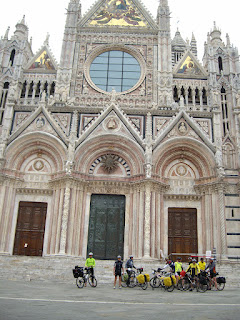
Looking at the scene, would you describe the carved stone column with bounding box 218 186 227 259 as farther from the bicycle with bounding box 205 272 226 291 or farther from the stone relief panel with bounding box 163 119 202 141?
the bicycle with bounding box 205 272 226 291

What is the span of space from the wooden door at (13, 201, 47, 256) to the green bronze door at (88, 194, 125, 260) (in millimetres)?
2726

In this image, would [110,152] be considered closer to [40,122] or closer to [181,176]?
[181,176]

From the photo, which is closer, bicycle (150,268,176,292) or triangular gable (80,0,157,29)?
bicycle (150,268,176,292)

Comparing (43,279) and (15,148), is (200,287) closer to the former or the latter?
(43,279)

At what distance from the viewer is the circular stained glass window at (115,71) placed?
21.7m

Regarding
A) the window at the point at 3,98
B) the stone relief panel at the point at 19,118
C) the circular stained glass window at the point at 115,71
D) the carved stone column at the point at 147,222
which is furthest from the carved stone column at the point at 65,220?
the circular stained glass window at the point at 115,71

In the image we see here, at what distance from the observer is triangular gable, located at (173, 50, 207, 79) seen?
21.3 m

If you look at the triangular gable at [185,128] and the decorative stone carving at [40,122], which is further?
the decorative stone carving at [40,122]

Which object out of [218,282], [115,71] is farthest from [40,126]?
[218,282]

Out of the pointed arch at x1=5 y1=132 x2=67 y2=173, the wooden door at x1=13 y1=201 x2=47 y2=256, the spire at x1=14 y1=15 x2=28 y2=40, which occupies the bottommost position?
the wooden door at x1=13 y1=201 x2=47 y2=256

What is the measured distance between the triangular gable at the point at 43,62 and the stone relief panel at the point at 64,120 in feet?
12.4

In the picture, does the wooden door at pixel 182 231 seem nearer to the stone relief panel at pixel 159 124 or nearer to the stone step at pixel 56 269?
the stone step at pixel 56 269

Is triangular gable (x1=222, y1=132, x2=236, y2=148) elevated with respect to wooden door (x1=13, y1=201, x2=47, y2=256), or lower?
elevated

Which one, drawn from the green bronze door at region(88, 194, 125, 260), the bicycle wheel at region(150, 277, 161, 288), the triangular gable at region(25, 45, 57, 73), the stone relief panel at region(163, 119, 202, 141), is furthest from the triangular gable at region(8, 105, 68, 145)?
the bicycle wheel at region(150, 277, 161, 288)
